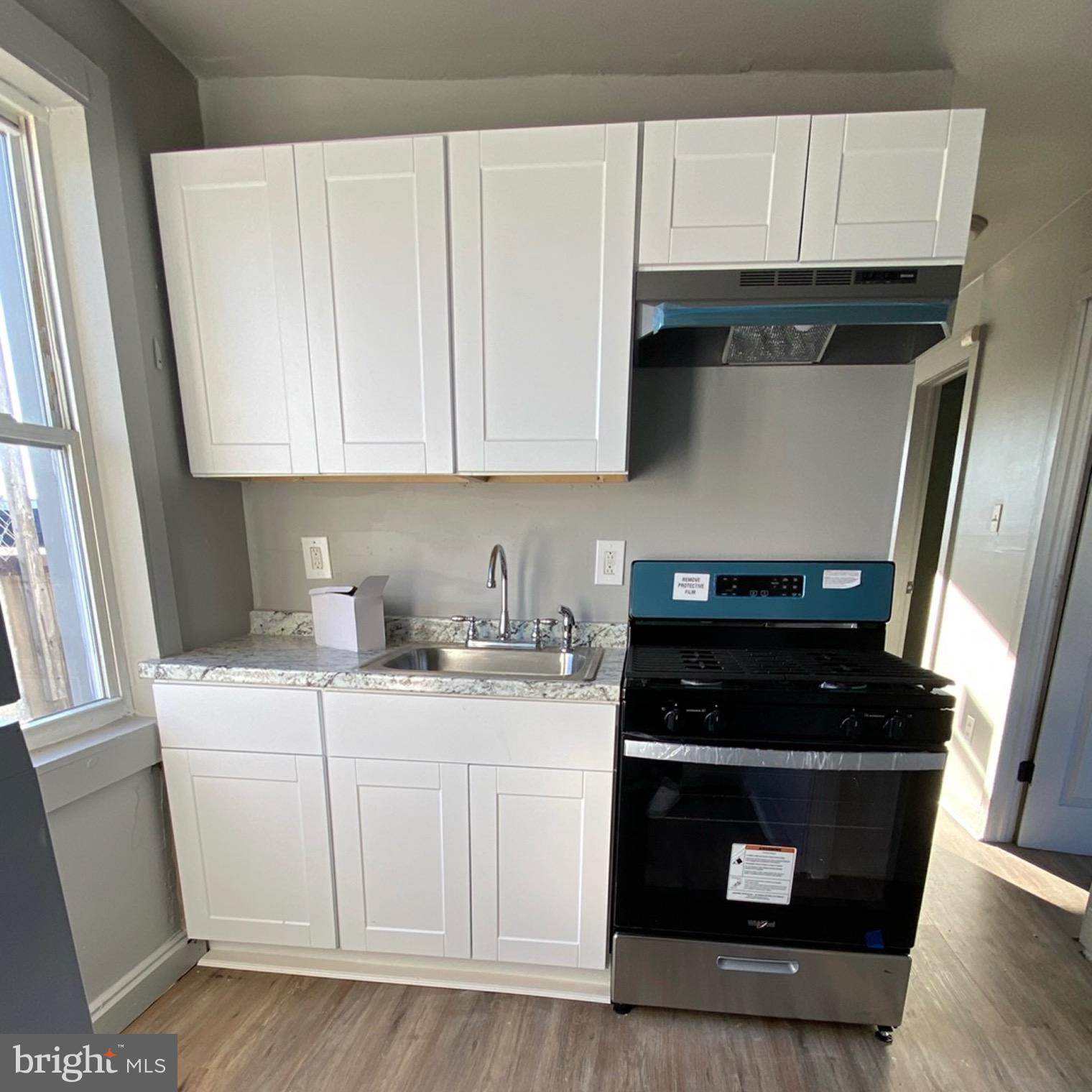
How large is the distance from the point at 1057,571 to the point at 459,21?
2.69m

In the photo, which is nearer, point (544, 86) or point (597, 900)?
point (597, 900)

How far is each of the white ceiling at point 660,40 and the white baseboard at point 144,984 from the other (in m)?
2.56

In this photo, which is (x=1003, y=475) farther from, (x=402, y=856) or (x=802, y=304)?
(x=402, y=856)

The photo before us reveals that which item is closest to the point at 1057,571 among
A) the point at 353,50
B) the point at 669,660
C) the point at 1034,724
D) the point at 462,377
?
the point at 1034,724

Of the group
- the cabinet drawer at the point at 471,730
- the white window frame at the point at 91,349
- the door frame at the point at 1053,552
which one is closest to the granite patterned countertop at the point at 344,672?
the cabinet drawer at the point at 471,730

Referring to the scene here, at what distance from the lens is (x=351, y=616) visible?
1.54m

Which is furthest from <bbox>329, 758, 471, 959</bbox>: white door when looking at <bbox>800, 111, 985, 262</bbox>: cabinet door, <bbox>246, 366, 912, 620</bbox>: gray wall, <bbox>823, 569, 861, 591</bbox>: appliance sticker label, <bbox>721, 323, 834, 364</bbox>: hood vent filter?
<bbox>800, 111, 985, 262</bbox>: cabinet door

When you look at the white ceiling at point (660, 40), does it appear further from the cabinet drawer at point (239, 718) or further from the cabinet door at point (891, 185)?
the cabinet drawer at point (239, 718)

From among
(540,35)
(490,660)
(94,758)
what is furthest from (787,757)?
(540,35)

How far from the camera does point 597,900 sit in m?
1.33

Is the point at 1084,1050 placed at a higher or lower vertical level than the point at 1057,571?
lower

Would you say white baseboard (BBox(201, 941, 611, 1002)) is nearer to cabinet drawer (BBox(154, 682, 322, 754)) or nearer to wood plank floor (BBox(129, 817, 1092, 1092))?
wood plank floor (BBox(129, 817, 1092, 1092))

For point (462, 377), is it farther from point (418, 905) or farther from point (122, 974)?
point (122, 974)

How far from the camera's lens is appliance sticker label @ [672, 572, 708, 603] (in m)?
1.60
